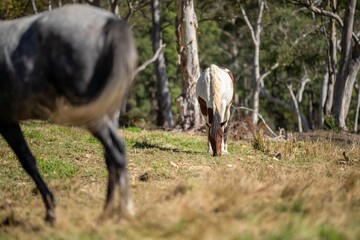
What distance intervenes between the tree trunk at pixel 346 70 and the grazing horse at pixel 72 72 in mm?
13553

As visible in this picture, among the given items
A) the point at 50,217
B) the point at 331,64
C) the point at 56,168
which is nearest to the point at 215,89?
the point at 56,168

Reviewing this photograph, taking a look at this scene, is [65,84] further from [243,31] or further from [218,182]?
[243,31]

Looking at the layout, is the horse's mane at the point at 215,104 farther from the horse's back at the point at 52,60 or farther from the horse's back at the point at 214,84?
the horse's back at the point at 52,60

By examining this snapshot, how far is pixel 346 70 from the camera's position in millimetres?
16828

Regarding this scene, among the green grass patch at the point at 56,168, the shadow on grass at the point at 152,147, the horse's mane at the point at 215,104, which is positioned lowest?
the shadow on grass at the point at 152,147

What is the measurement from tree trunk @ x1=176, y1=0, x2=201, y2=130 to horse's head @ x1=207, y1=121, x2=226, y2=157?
17.7 feet

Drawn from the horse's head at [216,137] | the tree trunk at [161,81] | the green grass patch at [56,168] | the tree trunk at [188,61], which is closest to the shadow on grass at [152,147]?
the horse's head at [216,137]

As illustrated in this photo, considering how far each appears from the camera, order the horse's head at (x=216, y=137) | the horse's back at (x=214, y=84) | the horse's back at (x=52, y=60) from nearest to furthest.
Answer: the horse's back at (x=52, y=60)
the horse's head at (x=216, y=137)
the horse's back at (x=214, y=84)

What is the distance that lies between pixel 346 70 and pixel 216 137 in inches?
363

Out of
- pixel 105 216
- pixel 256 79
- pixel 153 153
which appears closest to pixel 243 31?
pixel 256 79

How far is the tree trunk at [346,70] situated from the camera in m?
16.3

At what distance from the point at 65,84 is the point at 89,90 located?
0.80ft

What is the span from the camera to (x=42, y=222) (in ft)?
15.2

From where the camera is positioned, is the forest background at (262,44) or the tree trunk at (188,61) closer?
the tree trunk at (188,61)
